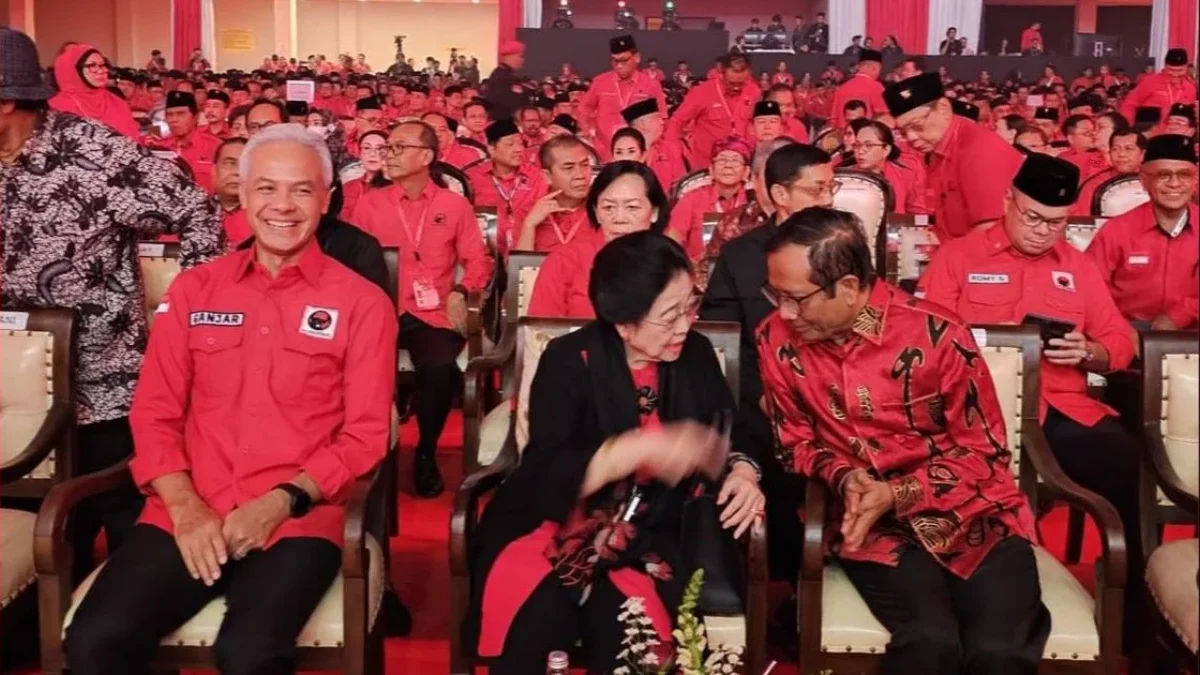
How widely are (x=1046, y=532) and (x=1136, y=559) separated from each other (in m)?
1.11

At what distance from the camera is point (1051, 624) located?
227 cm

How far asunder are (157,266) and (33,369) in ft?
2.13

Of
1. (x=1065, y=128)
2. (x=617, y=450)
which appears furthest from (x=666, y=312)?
(x=1065, y=128)

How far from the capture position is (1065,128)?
8.69 m


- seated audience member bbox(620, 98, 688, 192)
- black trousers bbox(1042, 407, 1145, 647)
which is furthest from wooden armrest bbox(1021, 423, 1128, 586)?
seated audience member bbox(620, 98, 688, 192)

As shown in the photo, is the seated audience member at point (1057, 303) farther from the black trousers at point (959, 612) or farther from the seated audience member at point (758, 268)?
the black trousers at point (959, 612)

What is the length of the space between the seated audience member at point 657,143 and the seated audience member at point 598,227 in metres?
2.40

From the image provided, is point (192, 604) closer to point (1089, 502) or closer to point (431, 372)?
point (1089, 502)

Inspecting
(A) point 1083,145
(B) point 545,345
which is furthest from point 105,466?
(A) point 1083,145

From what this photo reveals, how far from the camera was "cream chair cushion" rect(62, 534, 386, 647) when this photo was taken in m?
2.22

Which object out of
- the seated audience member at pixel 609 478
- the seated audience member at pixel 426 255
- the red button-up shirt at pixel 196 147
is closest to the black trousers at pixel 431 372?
the seated audience member at pixel 426 255

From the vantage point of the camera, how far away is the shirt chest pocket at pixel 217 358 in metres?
2.45

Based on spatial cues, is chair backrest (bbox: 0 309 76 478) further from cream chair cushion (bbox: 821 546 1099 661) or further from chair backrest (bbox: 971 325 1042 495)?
chair backrest (bbox: 971 325 1042 495)

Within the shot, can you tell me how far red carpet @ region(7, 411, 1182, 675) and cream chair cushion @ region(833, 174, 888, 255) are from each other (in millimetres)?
1248
